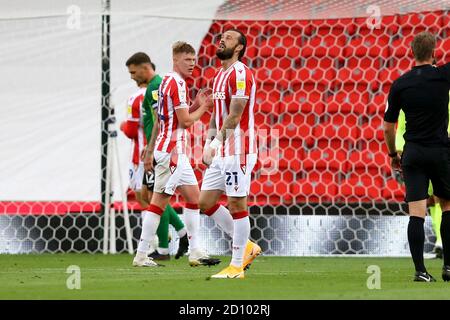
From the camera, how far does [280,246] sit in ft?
35.2

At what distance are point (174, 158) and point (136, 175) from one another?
1817 millimetres

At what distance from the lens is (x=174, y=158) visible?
8312mm

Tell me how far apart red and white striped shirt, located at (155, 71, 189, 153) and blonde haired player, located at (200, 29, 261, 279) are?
941mm

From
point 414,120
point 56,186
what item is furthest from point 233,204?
point 56,186

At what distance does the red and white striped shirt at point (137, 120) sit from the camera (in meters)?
10.0

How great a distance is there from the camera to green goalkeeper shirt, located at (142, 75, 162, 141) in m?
9.08

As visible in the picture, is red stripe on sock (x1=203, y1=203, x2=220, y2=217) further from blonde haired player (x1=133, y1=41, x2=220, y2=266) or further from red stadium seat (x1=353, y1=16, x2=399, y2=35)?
red stadium seat (x1=353, y1=16, x2=399, y2=35)

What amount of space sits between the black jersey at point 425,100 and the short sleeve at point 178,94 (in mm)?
1835

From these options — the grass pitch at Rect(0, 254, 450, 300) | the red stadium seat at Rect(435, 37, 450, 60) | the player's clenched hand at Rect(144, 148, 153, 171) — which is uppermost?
the red stadium seat at Rect(435, 37, 450, 60)

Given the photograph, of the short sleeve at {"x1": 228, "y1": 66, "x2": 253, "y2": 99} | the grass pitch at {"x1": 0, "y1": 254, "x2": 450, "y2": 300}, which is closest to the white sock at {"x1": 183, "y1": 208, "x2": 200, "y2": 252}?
the grass pitch at {"x1": 0, "y1": 254, "x2": 450, "y2": 300}

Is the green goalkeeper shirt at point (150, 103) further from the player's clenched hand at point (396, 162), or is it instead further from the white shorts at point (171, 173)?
the player's clenched hand at point (396, 162)

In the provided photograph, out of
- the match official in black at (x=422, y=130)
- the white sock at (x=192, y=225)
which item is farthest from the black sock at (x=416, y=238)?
the white sock at (x=192, y=225)

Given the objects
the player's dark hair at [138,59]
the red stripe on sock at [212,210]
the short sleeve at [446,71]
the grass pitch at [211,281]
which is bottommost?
the grass pitch at [211,281]
